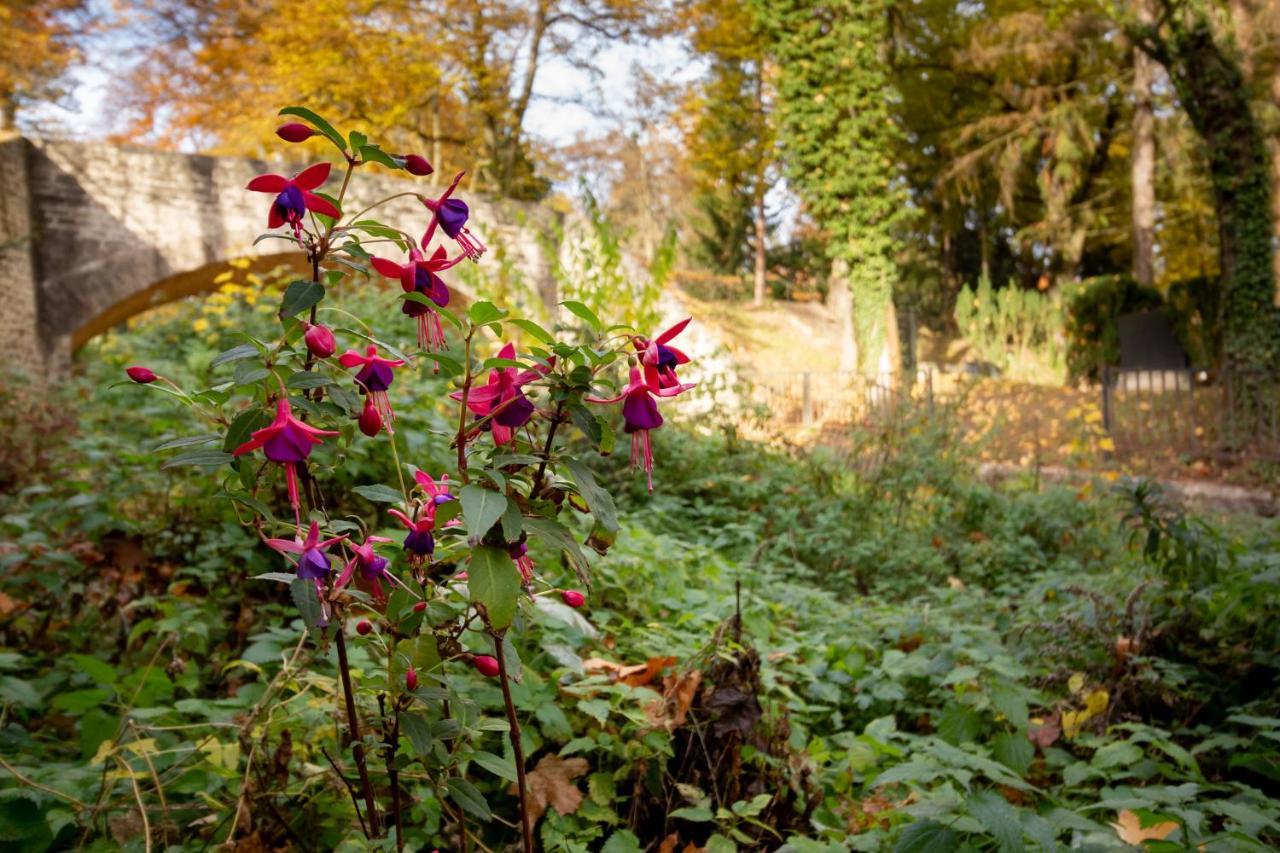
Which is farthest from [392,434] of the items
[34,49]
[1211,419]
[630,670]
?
[34,49]

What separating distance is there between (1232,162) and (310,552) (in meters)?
12.7

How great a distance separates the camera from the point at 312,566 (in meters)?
0.97

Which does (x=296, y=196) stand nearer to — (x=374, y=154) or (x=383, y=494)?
(x=374, y=154)

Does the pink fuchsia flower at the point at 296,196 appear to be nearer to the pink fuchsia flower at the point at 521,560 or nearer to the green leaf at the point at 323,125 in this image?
the green leaf at the point at 323,125

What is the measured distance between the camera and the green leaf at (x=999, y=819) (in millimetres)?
1354

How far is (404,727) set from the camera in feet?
3.54

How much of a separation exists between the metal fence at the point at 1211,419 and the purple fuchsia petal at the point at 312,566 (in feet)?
34.7

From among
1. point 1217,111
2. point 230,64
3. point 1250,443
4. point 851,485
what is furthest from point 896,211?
point 230,64

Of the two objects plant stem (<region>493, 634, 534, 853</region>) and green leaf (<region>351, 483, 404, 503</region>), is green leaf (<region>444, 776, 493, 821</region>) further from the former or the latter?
green leaf (<region>351, 483, 404, 503</region>)

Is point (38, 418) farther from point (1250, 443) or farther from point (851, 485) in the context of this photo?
point (1250, 443)

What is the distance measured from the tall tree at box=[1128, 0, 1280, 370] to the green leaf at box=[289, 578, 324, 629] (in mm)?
11760

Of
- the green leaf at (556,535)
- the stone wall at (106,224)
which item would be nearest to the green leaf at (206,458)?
the green leaf at (556,535)

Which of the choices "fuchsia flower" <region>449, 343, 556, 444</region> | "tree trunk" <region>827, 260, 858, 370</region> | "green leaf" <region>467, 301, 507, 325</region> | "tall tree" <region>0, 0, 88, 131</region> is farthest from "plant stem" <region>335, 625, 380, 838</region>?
"tall tree" <region>0, 0, 88, 131</region>

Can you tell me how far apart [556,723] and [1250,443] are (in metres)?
10.4
